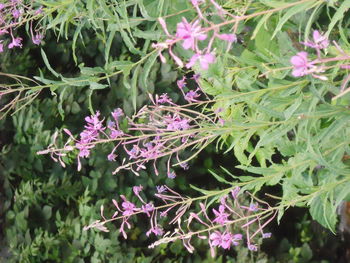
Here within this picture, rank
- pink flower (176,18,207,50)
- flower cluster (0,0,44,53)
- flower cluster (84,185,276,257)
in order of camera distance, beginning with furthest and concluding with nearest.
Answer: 1. flower cluster (0,0,44,53)
2. flower cluster (84,185,276,257)
3. pink flower (176,18,207,50)

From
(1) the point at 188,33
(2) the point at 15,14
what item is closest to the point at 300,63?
(1) the point at 188,33

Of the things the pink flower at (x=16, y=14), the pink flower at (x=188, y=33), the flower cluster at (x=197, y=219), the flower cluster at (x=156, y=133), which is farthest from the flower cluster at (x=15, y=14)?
the pink flower at (x=188, y=33)

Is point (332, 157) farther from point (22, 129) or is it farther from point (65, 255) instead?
point (22, 129)

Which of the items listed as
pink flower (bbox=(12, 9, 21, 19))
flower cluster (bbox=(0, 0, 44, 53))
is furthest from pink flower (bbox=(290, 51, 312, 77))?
pink flower (bbox=(12, 9, 21, 19))

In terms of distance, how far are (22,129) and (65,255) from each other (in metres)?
0.60

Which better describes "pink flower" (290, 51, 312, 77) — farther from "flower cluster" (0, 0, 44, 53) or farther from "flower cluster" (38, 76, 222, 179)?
"flower cluster" (0, 0, 44, 53)

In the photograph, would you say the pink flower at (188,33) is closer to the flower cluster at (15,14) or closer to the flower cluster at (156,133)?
the flower cluster at (156,133)

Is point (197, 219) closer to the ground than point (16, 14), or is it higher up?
closer to the ground

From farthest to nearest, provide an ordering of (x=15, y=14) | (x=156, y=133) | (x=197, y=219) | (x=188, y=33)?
(x=197, y=219), (x=15, y=14), (x=156, y=133), (x=188, y=33)

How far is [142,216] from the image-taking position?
10.4 feet

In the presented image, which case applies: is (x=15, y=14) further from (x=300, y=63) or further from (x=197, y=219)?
(x=300, y=63)

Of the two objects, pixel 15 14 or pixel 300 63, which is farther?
pixel 15 14

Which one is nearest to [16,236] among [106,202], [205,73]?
[106,202]

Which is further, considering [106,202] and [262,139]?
[106,202]
